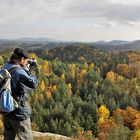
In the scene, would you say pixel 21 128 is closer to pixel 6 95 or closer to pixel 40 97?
pixel 6 95

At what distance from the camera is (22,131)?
8531 mm

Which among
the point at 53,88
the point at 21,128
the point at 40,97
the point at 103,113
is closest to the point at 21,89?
the point at 21,128

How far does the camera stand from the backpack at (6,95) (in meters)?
7.60

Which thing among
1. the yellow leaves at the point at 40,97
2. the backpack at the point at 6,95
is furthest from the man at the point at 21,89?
the yellow leaves at the point at 40,97

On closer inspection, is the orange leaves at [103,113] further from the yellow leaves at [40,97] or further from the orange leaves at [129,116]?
the yellow leaves at [40,97]

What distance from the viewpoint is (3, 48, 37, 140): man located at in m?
8.31

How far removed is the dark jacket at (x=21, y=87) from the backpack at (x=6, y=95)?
0.90ft

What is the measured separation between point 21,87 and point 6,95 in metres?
0.68

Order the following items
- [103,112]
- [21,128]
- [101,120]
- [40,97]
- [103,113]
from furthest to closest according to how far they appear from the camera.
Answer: [40,97] → [103,112] → [103,113] → [101,120] → [21,128]

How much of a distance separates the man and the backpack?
1.01 feet

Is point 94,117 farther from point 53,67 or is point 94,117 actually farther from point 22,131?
point 22,131

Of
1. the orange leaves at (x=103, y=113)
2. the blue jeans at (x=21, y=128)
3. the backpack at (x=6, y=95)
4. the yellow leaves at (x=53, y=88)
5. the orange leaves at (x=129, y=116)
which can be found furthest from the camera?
the yellow leaves at (x=53, y=88)

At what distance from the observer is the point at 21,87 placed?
327 inches

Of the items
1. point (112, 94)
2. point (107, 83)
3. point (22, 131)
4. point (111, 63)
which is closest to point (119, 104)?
point (112, 94)
